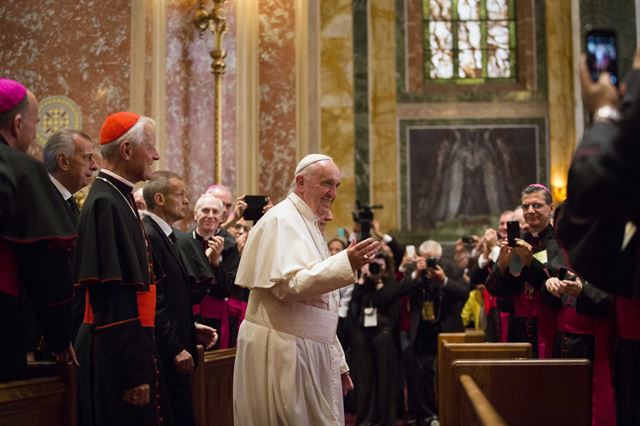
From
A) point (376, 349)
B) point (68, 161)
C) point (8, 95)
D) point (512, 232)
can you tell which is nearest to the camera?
point (8, 95)

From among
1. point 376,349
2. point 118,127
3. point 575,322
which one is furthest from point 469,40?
point 118,127

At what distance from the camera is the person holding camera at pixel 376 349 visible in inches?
411

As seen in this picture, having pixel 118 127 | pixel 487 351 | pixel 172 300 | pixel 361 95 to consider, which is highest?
pixel 361 95

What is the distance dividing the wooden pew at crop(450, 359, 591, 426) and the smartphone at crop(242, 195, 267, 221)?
362 centimetres

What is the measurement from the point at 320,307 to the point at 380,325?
561 cm

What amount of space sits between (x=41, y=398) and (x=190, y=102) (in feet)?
34.1

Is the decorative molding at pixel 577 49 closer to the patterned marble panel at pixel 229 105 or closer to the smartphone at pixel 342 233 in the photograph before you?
the smartphone at pixel 342 233

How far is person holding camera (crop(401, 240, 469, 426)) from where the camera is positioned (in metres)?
10.7

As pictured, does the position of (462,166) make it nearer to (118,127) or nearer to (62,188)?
(62,188)

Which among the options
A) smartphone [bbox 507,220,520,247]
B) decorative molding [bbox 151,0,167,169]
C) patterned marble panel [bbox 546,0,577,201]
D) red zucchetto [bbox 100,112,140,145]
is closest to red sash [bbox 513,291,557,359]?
A: smartphone [bbox 507,220,520,247]

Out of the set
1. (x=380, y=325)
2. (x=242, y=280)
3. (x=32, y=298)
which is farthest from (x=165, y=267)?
(x=380, y=325)

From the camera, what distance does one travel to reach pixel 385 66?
18562mm

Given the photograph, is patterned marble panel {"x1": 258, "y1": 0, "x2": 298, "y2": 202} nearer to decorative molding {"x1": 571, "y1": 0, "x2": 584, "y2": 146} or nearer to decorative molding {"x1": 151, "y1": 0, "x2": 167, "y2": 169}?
decorative molding {"x1": 151, "y1": 0, "x2": 167, "y2": 169}

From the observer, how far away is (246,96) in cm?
1393
